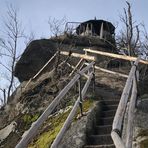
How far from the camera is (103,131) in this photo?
7.00 metres

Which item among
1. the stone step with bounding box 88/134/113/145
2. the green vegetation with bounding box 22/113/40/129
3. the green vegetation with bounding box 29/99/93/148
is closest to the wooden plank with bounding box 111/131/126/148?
the stone step with bounding box 88/134/113/145

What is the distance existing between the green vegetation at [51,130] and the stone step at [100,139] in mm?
887

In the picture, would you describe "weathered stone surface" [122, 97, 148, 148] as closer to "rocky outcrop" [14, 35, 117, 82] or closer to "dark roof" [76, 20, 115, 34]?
"rocky outcrop" [14, 35, 117, 82]

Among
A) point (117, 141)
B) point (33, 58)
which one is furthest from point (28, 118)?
point (117, 141)

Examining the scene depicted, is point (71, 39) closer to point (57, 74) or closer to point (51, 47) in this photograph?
point (51, 47)

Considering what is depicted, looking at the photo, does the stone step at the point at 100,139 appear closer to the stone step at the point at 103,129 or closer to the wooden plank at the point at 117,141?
the stone step at the point at 103,129

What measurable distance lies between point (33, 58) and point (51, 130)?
904 centimetres

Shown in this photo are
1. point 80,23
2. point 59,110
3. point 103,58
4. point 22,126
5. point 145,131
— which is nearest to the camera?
point 145,131

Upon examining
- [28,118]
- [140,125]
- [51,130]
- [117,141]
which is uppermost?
[117,141]

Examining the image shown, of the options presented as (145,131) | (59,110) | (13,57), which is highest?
(145,131)

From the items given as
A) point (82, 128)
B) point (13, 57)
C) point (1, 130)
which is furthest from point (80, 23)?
point (82, 128)

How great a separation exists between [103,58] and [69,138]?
371 inches

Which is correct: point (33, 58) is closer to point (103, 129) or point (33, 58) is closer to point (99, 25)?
point (103, 129)

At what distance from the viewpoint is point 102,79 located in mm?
12648
